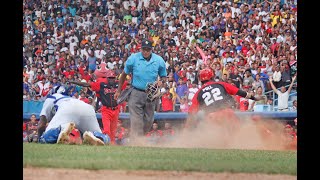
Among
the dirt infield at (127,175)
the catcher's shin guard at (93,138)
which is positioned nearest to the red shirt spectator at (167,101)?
the catcher's shin guard at (93,138)

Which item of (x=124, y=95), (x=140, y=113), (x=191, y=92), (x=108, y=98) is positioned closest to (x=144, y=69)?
(x=124, y=95)

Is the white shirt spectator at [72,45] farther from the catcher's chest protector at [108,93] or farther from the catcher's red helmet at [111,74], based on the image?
the catcher's chest protector at [108,93]

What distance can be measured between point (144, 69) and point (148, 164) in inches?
163

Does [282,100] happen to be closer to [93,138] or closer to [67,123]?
[93,138]

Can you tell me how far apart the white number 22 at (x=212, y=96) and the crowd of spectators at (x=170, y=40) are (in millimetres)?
1044

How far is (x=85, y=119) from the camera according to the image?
13188 millimetres

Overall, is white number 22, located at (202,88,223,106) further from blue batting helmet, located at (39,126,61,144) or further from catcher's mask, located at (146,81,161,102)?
blue batting helmet, located at (39,126,61,144)

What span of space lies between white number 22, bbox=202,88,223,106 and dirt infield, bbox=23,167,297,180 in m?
3.06

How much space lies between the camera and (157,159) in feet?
35.6

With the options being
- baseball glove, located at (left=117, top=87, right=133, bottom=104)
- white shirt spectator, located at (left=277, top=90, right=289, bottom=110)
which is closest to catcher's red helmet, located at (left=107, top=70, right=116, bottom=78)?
baseball glove, located at (left=117, top=87, right=133, bottom=104)

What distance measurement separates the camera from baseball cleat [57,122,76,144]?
41.2 feet

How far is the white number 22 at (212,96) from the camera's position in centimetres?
1312

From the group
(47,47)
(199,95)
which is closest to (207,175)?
(199,95)
